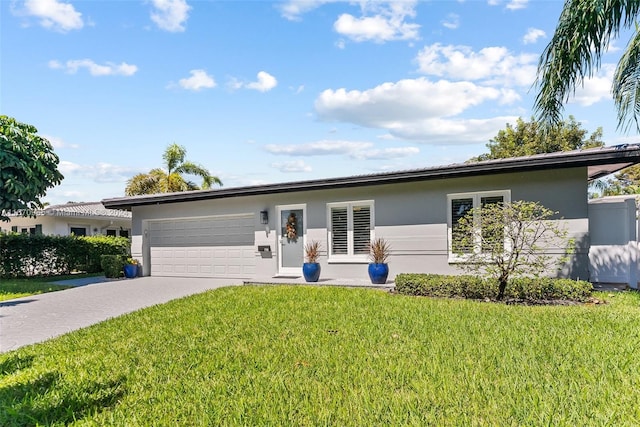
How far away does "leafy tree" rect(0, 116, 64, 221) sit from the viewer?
11883 mm

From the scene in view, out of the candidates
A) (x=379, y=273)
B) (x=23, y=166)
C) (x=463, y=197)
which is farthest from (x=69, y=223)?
(x=463, y=197)

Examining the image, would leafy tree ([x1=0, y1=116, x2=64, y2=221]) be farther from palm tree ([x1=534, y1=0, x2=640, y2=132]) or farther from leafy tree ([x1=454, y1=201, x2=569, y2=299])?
palm tree ([x1=534, y1=0, x2=640, y2=132])

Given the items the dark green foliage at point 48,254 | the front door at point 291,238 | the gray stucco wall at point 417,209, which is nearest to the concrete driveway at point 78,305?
the front door at point 291,238

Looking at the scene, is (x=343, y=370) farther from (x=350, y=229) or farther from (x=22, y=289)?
(x=22, y=289)

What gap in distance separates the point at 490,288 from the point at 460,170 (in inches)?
111

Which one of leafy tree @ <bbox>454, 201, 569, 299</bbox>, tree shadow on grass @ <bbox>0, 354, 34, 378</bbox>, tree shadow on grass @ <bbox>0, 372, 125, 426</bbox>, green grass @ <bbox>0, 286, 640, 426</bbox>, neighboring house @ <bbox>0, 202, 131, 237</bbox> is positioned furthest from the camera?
neighboring house @ <bbox>0, 202, 131, 237</bbox>

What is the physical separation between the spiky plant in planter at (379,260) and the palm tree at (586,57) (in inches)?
198

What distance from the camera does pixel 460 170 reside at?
29.5ft

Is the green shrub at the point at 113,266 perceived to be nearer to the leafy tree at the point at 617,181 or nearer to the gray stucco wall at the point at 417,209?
the gray stucco wall at the point at 417,209

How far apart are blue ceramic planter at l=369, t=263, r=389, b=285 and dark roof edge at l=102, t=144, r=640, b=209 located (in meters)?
2.24

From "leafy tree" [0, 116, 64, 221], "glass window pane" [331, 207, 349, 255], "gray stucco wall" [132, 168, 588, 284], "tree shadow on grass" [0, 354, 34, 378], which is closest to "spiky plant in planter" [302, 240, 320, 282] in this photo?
"gray stucco wall" [132, 168, 588, 284]

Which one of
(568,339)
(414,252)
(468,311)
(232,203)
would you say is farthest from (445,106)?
(568,339)

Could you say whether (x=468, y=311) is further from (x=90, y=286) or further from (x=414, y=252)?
(x=90, y=286)

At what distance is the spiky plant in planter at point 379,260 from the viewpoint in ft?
32.7
